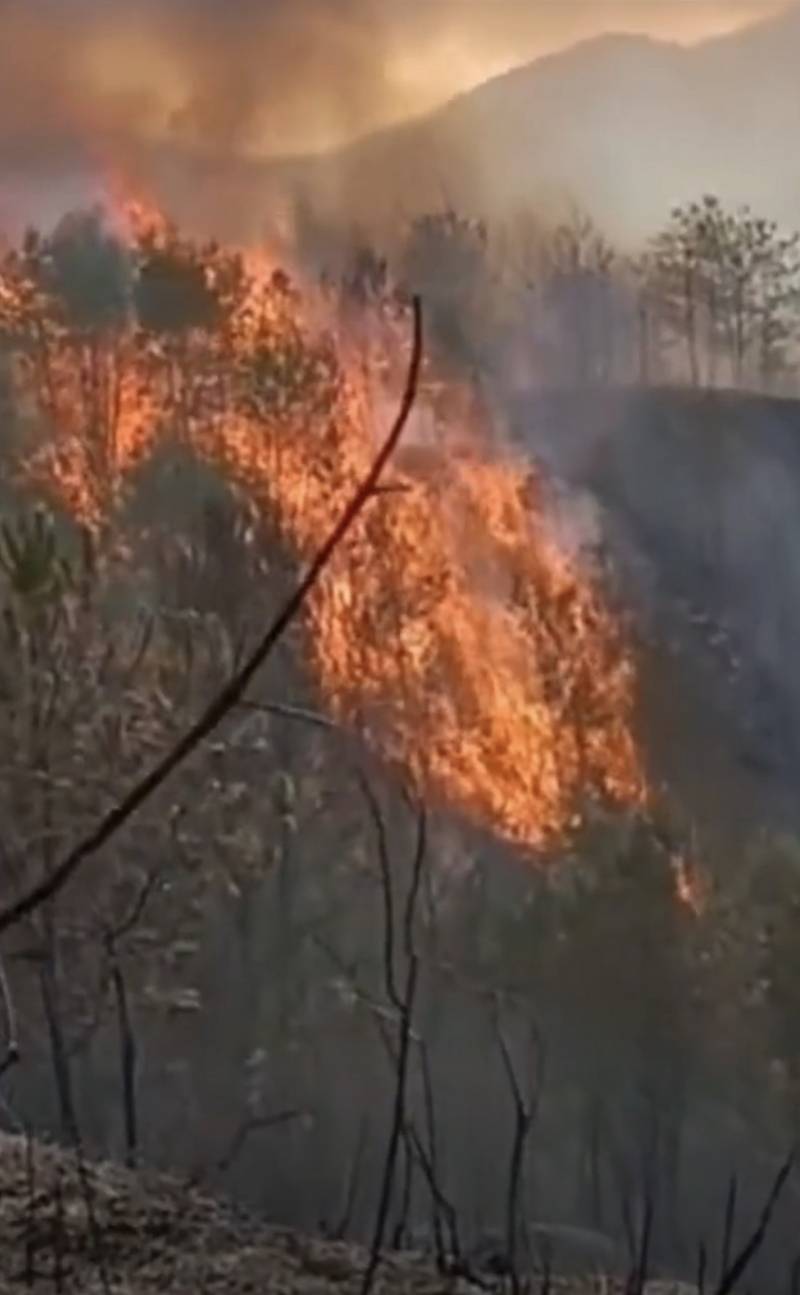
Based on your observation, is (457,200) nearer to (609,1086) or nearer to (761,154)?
(761,154)

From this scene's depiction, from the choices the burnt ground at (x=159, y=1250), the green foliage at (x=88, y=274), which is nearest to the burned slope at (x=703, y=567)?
the green foliage at (x=88, y=274)

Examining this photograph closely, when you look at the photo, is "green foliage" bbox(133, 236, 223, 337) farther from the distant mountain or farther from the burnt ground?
the burnt ground

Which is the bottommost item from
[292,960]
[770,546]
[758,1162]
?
[758,1162]

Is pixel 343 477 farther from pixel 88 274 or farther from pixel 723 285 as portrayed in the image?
pixel 723 285

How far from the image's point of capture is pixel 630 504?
8.70 ft

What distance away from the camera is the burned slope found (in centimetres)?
254

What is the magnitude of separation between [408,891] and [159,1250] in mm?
830

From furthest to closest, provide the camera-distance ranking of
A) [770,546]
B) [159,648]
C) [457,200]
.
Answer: [770,546] < [457,200] < [159,648]

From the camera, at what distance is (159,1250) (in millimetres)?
1437

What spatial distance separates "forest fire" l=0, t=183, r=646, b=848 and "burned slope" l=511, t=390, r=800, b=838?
2.8 inches

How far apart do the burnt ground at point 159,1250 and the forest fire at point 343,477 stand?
1.00 meters

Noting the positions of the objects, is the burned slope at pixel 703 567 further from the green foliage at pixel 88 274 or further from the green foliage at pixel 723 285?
the green foliage at pixel 88 274

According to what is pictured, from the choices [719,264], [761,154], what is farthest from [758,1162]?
[761,154]

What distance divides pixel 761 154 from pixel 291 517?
85 centimetres
